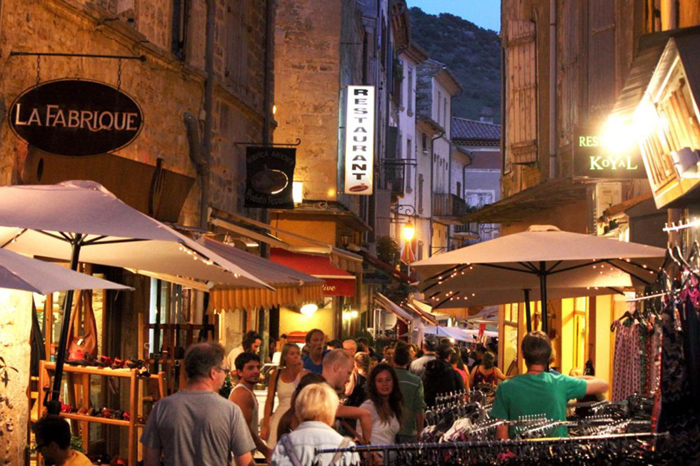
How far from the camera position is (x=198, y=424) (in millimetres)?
6727

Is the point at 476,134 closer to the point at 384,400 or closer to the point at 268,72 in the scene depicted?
the point at 268,72

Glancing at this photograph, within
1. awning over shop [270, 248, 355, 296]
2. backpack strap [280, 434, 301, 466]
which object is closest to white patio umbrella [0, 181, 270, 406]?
backpack strap [280, 434, 301, 466]

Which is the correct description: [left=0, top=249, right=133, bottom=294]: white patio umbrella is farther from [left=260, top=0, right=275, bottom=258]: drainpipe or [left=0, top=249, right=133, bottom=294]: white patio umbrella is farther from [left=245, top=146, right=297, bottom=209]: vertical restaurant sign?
[left=260, top=0, right=275, bottom=258]: drainpipe

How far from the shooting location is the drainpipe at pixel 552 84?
19.6m

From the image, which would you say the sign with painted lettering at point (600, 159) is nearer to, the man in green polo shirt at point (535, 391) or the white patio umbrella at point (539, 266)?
the white patio umbrella at point (539, 266)

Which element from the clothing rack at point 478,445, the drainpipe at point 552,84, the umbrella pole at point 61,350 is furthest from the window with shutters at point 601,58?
the clothing rack at point 478,445

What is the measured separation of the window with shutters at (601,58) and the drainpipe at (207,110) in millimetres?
5153

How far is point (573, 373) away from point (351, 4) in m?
18.5

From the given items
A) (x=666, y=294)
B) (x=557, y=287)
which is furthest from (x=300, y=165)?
(x=666, y=294)

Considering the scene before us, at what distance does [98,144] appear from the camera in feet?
33.1

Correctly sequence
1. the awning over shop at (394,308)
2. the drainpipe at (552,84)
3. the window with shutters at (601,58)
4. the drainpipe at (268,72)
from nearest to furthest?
1. the window with shutters at (601,58)
2. the drainpipe at (552,84)
3. the drainpipe at (268,72)
4. the awning over shop at (394,308)

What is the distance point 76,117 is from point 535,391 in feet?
15.0

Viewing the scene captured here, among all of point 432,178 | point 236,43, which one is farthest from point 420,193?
point 236,43

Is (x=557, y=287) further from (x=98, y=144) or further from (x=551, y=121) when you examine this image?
(x=551, y=121)
